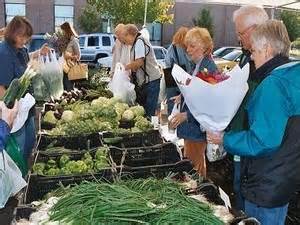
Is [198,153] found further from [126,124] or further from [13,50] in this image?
[13,50]

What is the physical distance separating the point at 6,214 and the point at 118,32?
10.0 feet

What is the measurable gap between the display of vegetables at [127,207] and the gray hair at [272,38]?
91 cm

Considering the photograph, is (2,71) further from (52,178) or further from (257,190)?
(257,190)

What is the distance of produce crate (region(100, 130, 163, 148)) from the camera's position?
3700mm

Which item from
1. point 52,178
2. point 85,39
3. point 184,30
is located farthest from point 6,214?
point 85,39

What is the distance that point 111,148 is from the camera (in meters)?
3.38

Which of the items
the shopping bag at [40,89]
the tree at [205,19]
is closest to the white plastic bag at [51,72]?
the shopping bag at [40,89]

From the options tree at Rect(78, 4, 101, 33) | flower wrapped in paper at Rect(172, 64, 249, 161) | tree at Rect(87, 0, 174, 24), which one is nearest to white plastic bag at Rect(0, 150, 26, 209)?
flower wrapped in paper at Rect(172, 64, 249, 161)

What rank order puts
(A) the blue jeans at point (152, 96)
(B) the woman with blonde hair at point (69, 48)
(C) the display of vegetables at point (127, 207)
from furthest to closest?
(B) the woman with blonde hair at point (69, 48) < (A) the blue jeans at point (152, 96) < (C) the display of vegetables at point (127, 207)

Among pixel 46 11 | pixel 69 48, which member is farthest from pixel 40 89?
pixel 46 11

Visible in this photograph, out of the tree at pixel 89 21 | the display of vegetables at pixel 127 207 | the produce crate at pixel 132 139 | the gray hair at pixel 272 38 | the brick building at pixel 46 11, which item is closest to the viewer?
the display of vegetables at pixel 127 207

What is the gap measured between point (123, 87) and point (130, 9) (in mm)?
17026

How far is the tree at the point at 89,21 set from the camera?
26913 mm

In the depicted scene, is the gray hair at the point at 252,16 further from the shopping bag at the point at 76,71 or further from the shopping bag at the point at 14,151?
the shopping bag at the point at 76,71
